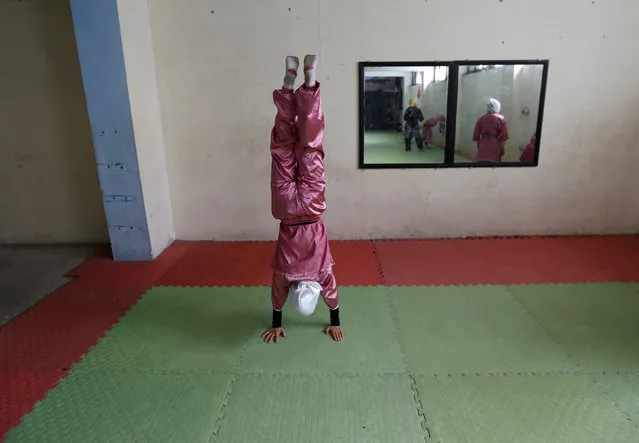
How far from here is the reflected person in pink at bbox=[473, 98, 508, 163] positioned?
477 centimetres

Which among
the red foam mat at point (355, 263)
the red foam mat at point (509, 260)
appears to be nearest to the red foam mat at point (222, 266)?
the red foam mat at point (355, 263)

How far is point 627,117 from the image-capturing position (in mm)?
4801

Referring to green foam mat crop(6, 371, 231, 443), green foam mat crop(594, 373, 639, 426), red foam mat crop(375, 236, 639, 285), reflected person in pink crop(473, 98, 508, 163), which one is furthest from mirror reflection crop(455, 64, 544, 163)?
green foam mat crop(6, 371, 231, 443)

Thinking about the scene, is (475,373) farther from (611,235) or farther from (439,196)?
(611,235)

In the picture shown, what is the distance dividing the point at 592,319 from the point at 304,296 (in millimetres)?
2278

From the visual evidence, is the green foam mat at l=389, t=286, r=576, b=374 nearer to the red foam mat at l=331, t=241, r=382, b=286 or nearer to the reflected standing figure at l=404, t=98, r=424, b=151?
the red foam mat at l=331, t=241, r=382, b=286

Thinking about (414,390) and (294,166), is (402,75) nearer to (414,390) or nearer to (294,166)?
(294,166)

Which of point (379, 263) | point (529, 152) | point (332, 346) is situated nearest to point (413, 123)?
point (529, 152)

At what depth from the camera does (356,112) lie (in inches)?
188

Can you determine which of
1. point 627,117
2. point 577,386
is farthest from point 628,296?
point 627,117

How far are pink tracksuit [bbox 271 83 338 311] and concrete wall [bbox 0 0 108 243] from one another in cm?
338

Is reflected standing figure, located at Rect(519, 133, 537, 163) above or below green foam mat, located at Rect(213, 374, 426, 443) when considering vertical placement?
above

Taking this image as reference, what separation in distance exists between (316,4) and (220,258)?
9.68ft

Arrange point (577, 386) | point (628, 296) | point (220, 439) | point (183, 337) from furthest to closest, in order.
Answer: point (628, 296), point (183, 337), point (577, 386), point (220, 439)
